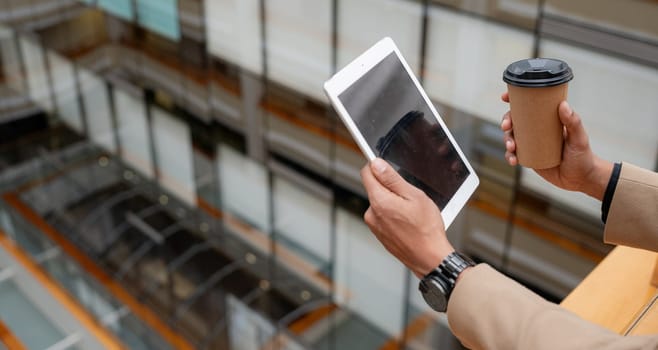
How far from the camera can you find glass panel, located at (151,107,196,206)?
10828mm

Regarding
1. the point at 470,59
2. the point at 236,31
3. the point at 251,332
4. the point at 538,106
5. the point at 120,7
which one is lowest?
the point at 251,332

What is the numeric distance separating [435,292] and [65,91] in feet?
41.6

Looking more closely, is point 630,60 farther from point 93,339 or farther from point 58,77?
point 58,77

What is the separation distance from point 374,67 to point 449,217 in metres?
0.43

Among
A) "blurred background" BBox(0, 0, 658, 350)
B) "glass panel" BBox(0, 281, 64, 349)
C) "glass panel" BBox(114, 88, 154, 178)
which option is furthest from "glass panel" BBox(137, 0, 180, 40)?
"glass panel" BBox(0, 281, 64, 349)

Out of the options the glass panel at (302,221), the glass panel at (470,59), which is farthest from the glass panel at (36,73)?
the glass panel at (470,59)

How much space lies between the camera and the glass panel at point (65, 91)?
42.0ft

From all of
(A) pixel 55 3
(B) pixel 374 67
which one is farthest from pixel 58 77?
(B) pixel 374 67

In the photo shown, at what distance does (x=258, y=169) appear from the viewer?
33.4 feet

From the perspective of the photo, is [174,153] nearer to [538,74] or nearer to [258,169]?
[258,169]

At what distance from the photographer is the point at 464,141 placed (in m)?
7.77

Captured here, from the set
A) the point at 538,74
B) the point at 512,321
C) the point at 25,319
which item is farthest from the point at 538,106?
the point at 25,319

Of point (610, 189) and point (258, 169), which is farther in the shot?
point (258, 169)

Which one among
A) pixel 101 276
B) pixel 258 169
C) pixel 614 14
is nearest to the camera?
pixel 614 14
